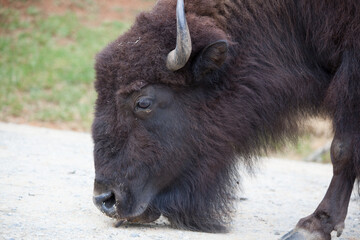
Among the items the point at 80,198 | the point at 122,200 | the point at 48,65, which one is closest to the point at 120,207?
the point at 122,200

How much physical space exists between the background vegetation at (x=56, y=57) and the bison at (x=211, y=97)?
4.54 meters

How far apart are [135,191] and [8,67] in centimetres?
955

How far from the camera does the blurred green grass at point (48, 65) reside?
1170 cm

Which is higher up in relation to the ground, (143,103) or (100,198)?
(143,103)

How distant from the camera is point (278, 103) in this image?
4875 millimetres

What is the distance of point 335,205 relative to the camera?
4.50m

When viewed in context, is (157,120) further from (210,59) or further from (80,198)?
(80,198)

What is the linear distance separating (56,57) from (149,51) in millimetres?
9873

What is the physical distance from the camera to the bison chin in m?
4.44

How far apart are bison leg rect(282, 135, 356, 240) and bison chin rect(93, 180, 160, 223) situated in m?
1.13

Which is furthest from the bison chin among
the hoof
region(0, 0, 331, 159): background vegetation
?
region(0, 0, 331, 159): background vegetation

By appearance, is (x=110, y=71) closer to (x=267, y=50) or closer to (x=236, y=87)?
(x=236, y=87)

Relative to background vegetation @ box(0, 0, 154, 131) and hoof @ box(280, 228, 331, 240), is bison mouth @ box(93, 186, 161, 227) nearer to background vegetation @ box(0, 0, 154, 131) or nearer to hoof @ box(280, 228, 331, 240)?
hoof @ box(280, 228, 331, 240)

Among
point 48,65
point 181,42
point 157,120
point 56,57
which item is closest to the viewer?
point 181,42
